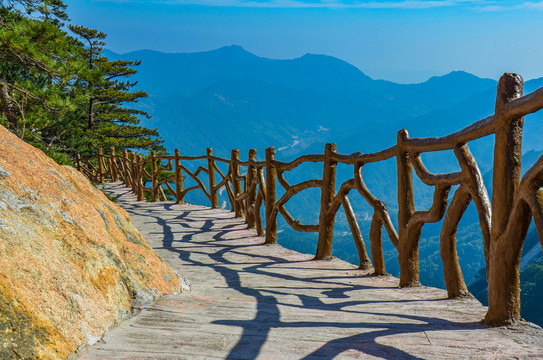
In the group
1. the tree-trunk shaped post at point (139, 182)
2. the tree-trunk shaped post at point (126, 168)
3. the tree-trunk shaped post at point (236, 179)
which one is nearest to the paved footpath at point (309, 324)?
the tree-trunk shaped post at point (236, 179)

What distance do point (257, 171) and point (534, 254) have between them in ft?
180

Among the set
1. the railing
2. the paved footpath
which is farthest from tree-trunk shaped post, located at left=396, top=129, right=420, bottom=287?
the paved footpath

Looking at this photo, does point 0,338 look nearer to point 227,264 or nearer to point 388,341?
point 388,341

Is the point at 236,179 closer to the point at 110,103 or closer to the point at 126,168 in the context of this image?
the point at 126,168

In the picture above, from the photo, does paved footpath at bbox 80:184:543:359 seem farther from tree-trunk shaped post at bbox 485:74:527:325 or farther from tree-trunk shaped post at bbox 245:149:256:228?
tree-trunk shaped post at bbox 245:149:256:228

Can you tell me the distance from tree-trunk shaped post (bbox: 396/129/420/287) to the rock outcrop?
1.78m

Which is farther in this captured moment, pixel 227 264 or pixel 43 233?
pixel 227 264

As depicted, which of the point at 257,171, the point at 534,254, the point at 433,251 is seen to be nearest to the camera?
the point at 257,171

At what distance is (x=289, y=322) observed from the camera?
242 centimetres

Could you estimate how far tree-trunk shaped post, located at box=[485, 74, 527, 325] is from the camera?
2.14 metres

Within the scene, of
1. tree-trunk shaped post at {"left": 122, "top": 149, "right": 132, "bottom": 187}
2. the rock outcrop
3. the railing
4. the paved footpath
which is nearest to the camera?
the rock outcrop

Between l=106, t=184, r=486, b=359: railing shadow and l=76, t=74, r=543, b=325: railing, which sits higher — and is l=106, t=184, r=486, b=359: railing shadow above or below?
below

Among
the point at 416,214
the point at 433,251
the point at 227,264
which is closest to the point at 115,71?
the point at 227,264

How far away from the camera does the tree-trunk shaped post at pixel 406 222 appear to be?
3373 millimetres
